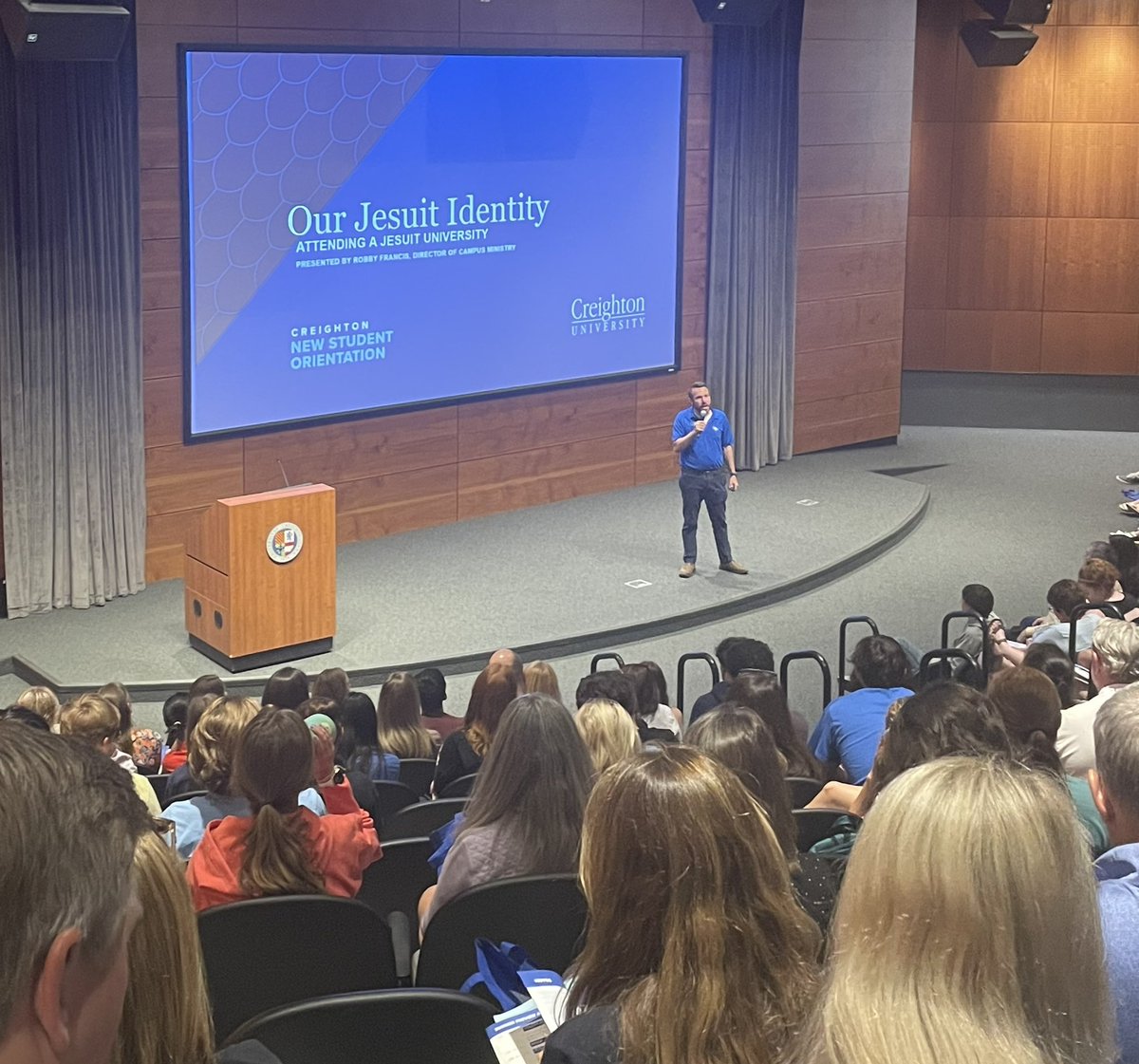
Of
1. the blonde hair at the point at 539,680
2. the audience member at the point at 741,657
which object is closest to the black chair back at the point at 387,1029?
the blonde hair at the point at 539,680

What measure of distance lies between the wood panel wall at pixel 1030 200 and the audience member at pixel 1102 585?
7845 mm

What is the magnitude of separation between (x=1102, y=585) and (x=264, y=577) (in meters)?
3.99

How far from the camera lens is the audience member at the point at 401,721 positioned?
555 cm

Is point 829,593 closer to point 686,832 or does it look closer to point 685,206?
point 685,206

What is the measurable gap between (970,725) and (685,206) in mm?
8429

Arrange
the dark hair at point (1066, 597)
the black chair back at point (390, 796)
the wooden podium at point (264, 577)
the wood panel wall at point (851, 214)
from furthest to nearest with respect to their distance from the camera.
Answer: the wood panel wall at point (851, 214) → the wooden podium at point (264, 577) → the dark hair at point (1066, 597) → the black chair back at point (390, 796)

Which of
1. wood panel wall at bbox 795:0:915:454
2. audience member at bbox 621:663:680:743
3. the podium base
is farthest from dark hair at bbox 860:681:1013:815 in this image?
wood panel wall at bbox 795:0:915:454

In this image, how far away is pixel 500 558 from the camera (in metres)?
9.88

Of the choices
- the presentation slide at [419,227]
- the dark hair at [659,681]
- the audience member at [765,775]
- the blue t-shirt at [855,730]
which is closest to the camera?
the audience member at [765,775]

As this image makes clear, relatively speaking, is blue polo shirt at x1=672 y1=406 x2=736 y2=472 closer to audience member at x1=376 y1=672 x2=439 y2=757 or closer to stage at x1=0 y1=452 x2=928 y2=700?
stage at x1=0 y1=452 x2=928 y2=700

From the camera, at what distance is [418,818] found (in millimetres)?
4387

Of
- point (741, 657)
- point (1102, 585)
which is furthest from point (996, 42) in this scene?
point (741, 657)

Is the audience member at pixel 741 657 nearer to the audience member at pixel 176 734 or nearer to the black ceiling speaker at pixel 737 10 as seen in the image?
the audience member at pixel 176 734

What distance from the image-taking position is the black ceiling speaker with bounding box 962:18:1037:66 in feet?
42.2
